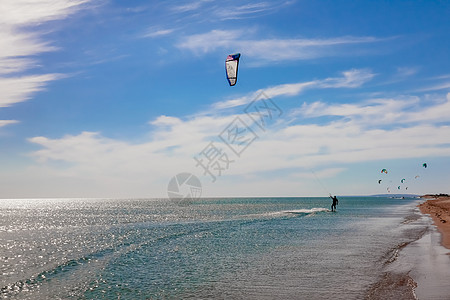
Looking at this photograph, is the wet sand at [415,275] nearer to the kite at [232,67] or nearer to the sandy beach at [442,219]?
the sandy beach at [442,219]

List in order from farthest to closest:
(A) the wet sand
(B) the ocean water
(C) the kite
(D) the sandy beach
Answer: (D) the sandy beach
(C) the kite
(B) the ocean water
(A) the wet sand

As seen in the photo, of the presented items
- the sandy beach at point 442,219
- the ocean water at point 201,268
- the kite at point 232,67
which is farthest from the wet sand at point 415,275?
the kite at point 232,67

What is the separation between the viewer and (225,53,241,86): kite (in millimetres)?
22211

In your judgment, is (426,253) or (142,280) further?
(426,253)

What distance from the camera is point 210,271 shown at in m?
16.8

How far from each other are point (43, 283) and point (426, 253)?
60.6 feet

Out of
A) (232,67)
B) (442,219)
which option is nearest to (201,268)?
(232,67)

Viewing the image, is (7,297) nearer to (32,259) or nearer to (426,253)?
(32,259)

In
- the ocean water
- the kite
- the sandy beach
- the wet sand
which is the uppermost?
the kite

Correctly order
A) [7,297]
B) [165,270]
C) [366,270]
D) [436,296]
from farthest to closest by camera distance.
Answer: [165,270], [366,270], [7,297], [436,296]

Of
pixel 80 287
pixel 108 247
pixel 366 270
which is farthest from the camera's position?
pixel 108 247

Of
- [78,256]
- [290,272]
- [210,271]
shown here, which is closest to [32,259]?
[78,256]

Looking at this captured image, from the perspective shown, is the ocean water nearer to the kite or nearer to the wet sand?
the wet sand

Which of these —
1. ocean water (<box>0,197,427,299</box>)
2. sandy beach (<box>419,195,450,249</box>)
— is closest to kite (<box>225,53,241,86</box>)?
ocean water (<box>0,197,427,299</box>)
